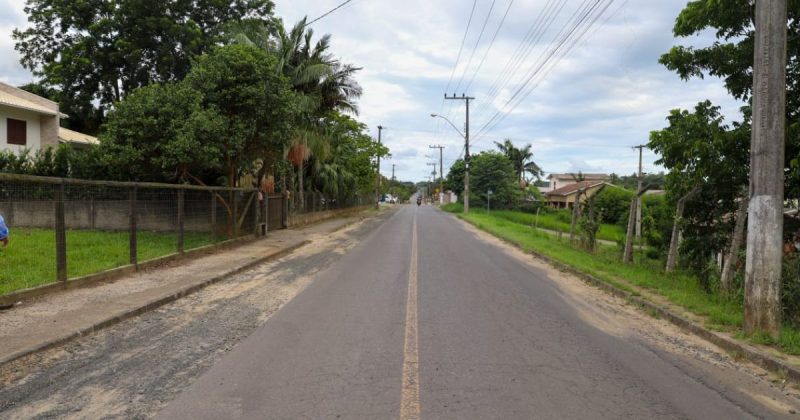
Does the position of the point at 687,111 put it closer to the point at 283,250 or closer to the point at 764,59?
the point at 764,59

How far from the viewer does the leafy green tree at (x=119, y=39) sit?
102ft

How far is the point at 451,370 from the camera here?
16.8 ft

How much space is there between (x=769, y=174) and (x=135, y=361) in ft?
23.8

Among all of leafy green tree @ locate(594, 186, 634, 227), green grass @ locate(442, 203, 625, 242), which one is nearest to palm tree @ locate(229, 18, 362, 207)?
green grass @ locate(442, 203, 625, 242)

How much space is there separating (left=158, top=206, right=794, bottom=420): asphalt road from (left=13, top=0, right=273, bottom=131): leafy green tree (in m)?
26.9

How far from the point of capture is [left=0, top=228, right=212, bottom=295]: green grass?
8812 millimetres

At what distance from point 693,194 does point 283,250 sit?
422 inches

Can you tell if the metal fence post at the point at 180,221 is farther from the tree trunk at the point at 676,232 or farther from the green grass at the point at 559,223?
the green grass at the point at 559,223

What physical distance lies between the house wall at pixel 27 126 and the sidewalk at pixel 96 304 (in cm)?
1727

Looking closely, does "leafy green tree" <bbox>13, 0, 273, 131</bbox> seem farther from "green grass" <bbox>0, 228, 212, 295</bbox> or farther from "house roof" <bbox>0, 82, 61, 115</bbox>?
"green grass" <bbox>0, 228, 212, 295</bbox>

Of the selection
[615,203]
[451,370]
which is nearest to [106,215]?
[451,370]

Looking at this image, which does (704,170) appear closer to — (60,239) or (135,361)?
(135,361)

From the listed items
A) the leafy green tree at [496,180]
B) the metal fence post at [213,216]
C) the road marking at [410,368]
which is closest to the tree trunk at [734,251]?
the road marking at [410,368]

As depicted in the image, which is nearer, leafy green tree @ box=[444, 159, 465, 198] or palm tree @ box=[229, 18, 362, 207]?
palm tree @ box=[229, 18, 362, 207]
